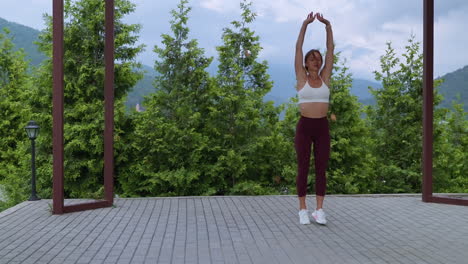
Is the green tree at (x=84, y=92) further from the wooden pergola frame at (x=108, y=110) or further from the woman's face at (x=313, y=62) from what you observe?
the woman's face at (x=313, y=62)

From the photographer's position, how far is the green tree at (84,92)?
25.6 ft

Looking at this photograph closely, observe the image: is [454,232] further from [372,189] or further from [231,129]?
[231,129]

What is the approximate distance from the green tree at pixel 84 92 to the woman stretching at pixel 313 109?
3.91 m

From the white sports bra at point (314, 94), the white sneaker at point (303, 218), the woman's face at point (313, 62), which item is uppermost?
the woman's face at point (313, 62)

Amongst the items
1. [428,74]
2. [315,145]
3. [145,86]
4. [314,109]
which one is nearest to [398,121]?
[428,74]

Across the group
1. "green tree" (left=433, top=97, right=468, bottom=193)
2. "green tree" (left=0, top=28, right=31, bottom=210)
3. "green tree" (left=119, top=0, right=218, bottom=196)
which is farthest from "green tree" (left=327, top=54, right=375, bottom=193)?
"green tree" (left=0, top=28, right=31, bottom=210)

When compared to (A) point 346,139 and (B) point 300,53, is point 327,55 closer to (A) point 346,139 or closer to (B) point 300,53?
(B) point 300,53

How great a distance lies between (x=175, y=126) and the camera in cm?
745

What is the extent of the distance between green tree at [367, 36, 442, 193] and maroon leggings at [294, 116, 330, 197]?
353 centimetres

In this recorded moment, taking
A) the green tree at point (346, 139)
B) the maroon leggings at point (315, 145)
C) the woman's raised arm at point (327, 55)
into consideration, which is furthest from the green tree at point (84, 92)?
the woman's raised arm at point (327, 55)

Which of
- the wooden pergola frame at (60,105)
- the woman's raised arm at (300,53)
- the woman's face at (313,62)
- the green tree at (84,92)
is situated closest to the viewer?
the woman's raised arm at (300,53)

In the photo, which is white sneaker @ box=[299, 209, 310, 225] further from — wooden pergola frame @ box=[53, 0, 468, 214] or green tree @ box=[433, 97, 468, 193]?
green tree @ box=[433, 97, 468, 193]

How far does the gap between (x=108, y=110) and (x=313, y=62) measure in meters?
2.66

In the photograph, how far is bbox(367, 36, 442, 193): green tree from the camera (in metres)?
7.98
